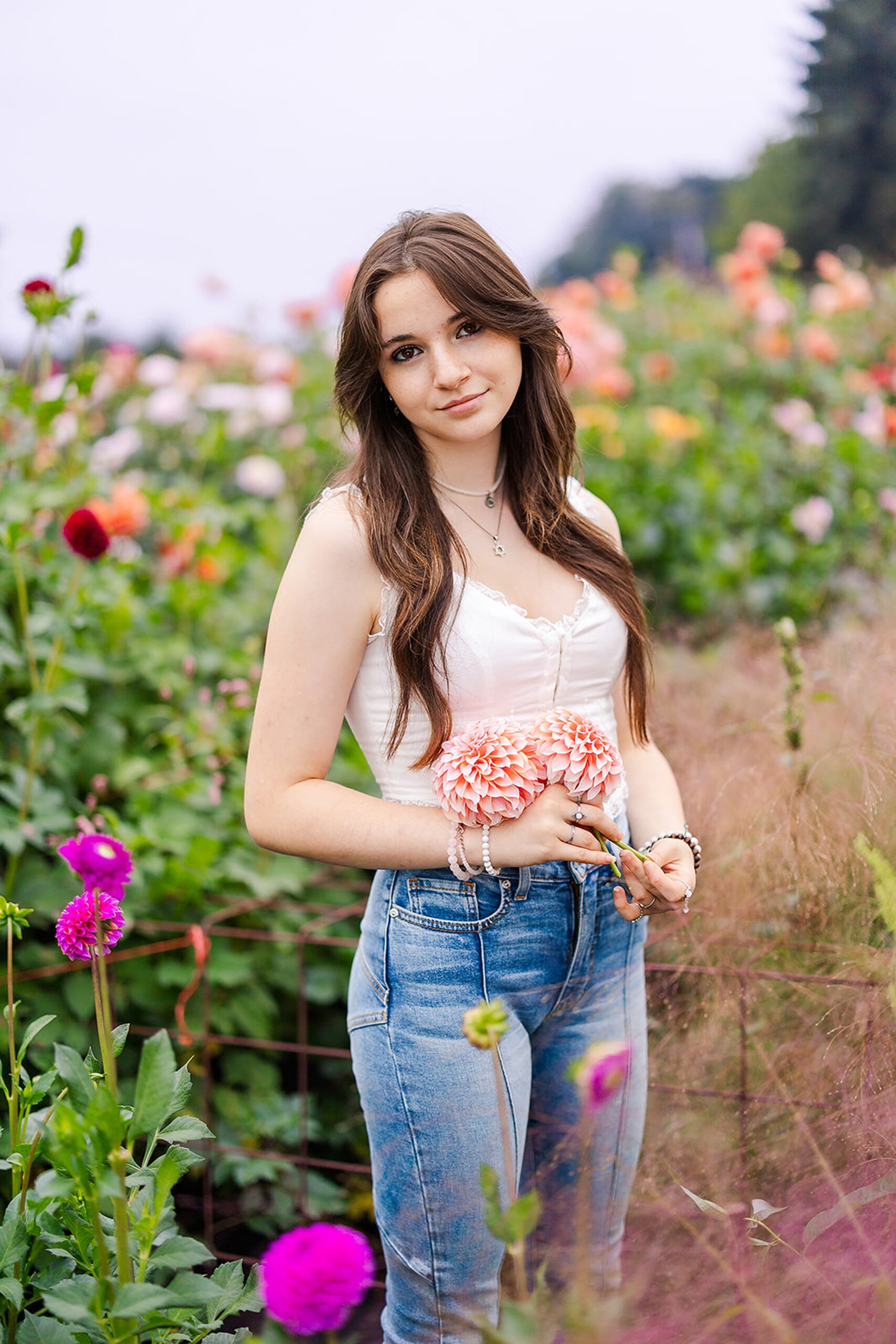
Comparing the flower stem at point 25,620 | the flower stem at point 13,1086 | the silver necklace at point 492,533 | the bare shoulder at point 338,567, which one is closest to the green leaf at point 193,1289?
the flower stem at point 13,1086

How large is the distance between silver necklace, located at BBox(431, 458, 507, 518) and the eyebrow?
192 mm

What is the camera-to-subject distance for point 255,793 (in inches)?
52.7

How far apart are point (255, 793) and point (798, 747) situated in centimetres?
87

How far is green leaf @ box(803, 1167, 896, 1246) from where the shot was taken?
34.2 inches

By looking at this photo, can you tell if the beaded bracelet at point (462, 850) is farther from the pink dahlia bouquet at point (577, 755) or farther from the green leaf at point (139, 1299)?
the green leaf at point (139, 1299)

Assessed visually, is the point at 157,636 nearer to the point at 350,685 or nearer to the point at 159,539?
the point at 159,539

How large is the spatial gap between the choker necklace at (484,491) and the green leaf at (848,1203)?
94 cm

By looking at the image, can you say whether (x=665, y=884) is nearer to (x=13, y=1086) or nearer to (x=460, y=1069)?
(x=460, y=1069)

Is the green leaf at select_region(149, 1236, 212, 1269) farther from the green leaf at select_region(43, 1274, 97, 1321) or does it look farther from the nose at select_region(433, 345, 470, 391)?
the nose at select_region(433, 345, 470, 391)

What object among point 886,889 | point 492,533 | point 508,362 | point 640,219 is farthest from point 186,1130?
point 640,219

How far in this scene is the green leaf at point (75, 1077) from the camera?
0.83 meters

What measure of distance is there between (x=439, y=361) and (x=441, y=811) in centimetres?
55

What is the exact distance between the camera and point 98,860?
774mm

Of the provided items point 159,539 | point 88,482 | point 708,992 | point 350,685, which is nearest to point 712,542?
point 159,539
